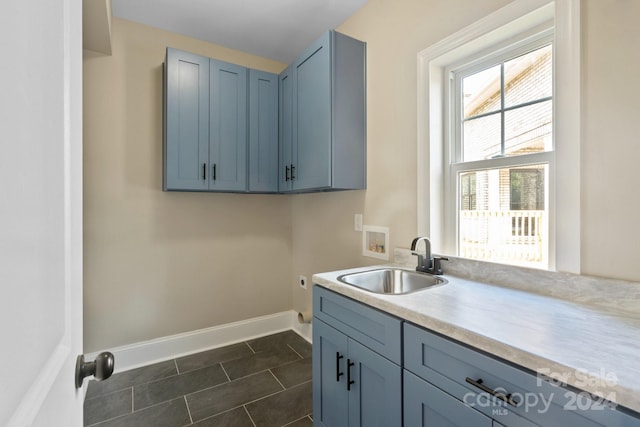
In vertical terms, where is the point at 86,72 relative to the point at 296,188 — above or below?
above

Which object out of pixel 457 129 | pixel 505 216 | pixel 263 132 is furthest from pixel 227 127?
pixel 505 216

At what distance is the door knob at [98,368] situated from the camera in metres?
0.60

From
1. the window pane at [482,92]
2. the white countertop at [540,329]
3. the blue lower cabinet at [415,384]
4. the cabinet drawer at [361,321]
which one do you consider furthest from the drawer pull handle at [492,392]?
the window pane at [482,92]

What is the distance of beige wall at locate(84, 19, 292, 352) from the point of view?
221cm

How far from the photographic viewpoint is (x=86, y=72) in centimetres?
218

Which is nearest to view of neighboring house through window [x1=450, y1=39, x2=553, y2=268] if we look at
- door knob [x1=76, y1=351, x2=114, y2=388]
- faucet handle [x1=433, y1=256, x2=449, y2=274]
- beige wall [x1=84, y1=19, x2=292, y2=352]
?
faucet handle [x1=433, y1=256, x2=449, y2=274]

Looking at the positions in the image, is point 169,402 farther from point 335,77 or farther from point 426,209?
point 335,77

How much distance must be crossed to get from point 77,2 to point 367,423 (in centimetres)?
167

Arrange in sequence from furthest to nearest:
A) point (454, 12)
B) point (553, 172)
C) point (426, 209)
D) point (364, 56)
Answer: point (364, 56) → point (426, 209) → point (454, 12) → point (553, 172)

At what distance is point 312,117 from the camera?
2.11m

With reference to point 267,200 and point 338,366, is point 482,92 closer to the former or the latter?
point 338,366

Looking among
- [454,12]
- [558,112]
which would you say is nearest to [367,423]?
[558,112]

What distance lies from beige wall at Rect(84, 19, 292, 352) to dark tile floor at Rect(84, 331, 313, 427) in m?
0.35

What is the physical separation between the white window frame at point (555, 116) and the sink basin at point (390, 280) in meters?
0.23
